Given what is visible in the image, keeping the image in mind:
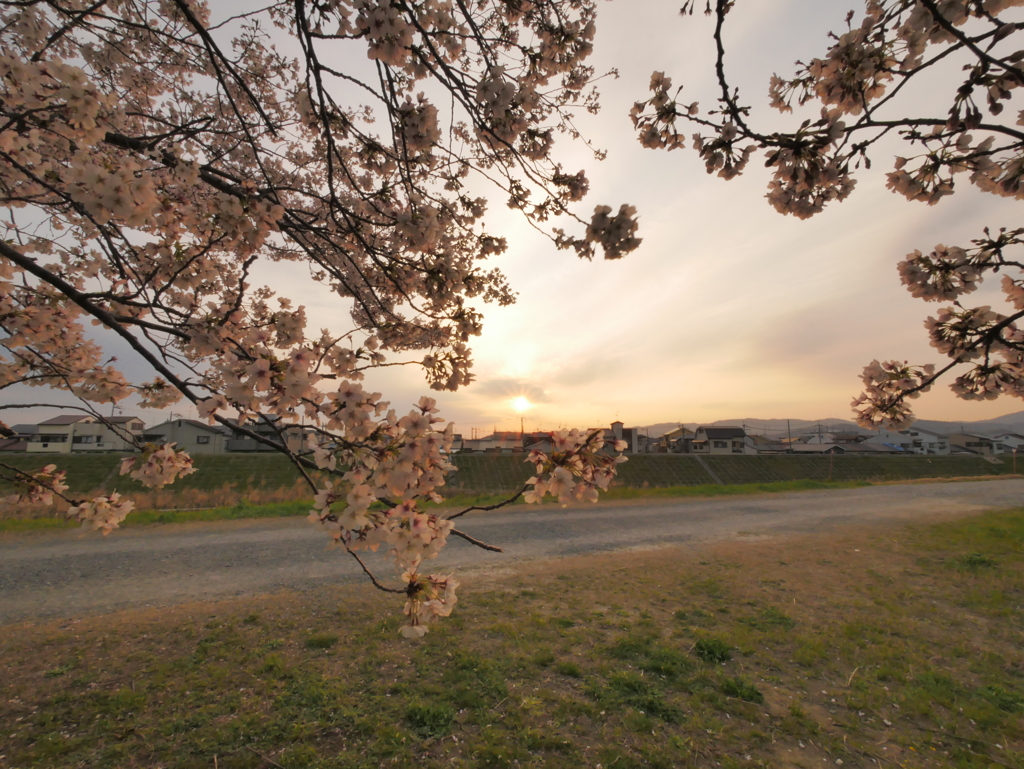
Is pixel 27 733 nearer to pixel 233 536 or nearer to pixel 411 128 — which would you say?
pixel 411 128

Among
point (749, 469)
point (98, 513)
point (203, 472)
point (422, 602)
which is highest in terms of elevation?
point (98, 513)

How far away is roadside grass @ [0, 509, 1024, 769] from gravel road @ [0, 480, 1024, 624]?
2.98ft

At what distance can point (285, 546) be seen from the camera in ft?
25.8

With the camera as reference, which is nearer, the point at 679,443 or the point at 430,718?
the point at 430,718

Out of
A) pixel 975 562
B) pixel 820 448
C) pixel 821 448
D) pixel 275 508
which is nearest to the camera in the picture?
pixel 975 562

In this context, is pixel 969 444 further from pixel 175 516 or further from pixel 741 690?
pixel 175 516

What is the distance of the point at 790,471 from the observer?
34438 mm

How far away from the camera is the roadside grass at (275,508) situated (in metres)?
9.14

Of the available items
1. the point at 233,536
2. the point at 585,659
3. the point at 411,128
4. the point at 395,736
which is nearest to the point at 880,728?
the point at 585,659

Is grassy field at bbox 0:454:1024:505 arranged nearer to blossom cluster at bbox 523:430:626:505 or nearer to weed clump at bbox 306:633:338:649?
weed clump at bbox 306:633:338:649

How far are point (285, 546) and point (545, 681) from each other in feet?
20.6

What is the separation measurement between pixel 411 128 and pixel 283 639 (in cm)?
459

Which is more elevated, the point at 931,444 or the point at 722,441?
the point at 722,441

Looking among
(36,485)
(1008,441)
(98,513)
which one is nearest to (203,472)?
(36,485)
